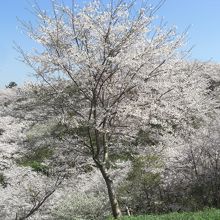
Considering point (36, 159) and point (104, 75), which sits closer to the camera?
point (104, 75)

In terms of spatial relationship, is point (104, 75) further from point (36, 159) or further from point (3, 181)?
point (36, 159)

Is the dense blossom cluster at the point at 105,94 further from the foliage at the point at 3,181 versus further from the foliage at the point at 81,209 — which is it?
the foliage at the point at 3,181

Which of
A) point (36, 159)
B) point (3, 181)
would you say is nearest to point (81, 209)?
point (3, 181)

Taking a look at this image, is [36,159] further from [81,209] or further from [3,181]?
[81,209]

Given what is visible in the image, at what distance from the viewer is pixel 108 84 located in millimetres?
12680

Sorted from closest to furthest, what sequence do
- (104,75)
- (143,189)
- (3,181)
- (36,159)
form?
(104,75)
(143,189)
(3,181)
(36,159)

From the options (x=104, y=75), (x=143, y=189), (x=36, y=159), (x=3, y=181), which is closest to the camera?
(x=104, y=75)

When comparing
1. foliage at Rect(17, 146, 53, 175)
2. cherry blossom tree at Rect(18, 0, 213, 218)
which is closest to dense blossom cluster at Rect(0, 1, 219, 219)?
cherry blossom tree at Rect(18, 0, 213, 218)

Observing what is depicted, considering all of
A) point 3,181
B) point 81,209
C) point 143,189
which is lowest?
point 81,209

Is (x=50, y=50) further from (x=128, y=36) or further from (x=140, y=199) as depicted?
(x=140, y=199)

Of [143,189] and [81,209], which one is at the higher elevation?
[143,189]

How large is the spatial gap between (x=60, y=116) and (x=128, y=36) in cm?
315

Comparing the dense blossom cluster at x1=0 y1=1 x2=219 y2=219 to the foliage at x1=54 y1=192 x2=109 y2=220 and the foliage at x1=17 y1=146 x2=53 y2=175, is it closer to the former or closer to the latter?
the foliage at x1=54 y1=192 x2=109 y2=220

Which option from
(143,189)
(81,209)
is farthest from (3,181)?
(143,189)
